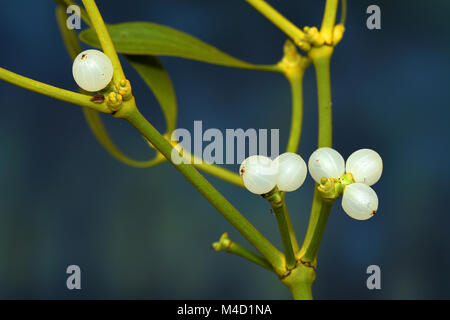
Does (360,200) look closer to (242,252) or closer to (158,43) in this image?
(242,252)

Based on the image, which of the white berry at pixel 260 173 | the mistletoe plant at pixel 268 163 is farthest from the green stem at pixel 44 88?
the white berry at pixel 260 173

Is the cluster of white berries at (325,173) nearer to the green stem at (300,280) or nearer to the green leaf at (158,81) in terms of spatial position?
the green stem at (300,280)

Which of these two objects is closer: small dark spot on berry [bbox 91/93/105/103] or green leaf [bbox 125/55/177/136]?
small dark spot on berry [bbox 91/93/105/103]

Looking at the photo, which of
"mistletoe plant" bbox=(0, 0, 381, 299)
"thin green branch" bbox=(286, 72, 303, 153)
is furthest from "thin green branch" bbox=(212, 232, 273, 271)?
"thin green branch" bbox=(286, 72, 303, 153)

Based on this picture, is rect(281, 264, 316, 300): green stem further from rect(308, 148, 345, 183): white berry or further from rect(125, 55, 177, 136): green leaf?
rect(125, 55, 177, 136): green leaf

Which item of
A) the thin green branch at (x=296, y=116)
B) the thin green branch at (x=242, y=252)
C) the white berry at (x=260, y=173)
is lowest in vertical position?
the thin green branch at (x=242, y=252)
